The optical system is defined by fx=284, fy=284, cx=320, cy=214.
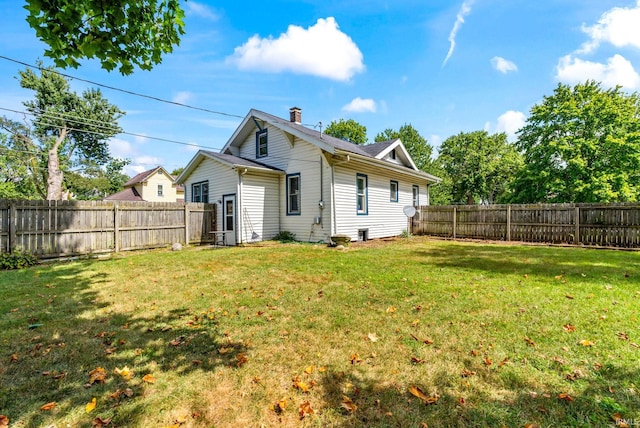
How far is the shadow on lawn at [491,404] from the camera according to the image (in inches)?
77.6

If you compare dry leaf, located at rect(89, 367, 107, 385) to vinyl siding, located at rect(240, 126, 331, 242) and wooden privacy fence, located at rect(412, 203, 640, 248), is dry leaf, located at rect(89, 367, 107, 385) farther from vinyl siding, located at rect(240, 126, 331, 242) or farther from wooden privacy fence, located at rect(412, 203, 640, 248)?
wooden privacy fence, located at rect(412, 203, 640, 248)

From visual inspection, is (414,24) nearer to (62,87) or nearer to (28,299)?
(28,299)

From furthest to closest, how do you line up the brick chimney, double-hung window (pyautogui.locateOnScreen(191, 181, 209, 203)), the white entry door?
the brick chimney < double-hung window (pyautogui.locateOnScreen(191, 181, 209, 203)) < the white entry door

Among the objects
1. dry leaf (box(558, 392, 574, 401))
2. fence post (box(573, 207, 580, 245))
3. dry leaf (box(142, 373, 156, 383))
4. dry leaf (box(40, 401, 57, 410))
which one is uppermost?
fence post (box(573, 207, 580, 245))

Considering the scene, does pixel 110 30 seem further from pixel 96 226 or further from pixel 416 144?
pixel 416 144

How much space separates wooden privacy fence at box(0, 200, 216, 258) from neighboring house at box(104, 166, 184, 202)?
19834mm

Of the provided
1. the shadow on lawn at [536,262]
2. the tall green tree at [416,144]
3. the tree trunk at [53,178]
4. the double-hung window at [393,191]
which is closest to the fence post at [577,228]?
the shadow on lawn at [536,262]

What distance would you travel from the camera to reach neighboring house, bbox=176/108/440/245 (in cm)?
1194

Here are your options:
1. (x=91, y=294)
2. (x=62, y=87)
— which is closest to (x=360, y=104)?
(x=91, y=294)

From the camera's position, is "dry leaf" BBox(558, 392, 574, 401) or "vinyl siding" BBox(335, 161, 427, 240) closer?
"dry leaf" BBox(558, 392, 574, 401)

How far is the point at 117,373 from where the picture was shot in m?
2.62

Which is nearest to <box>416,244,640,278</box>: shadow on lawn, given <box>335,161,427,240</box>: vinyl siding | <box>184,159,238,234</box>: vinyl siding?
<box>335,161,427,240</box>: vinyl siding

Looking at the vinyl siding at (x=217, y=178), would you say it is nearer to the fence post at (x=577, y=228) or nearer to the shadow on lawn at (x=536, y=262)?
the shadow on lawn at (x=536, y=262)

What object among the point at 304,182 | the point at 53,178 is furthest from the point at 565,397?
the point at 53,178
